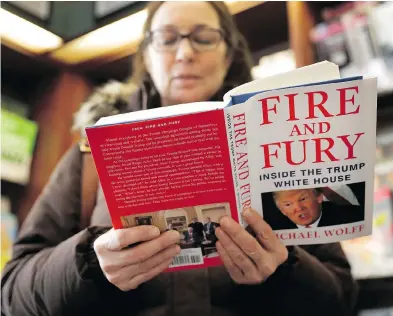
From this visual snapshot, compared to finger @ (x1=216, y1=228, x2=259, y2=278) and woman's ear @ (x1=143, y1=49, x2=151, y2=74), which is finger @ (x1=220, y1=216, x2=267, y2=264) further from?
woman's ear @ (x1=143, y1=49, x2=151, y2=74)

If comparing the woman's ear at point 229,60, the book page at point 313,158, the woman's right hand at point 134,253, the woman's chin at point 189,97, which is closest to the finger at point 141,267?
the woman's right hand at point 134,253

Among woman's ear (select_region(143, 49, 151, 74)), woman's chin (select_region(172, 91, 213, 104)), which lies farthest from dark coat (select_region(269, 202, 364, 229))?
woman's ear (select_region(143, 49, 151, 74))

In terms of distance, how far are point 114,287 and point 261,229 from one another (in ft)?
0.70

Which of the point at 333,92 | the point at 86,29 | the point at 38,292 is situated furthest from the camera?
the point at 86,29

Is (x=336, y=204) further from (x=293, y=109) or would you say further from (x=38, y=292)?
(x=38, y=292)

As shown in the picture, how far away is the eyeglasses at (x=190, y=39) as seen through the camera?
0.67 meters

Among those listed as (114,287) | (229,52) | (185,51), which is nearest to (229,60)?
(229,52)

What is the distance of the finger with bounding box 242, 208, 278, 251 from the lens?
454mm

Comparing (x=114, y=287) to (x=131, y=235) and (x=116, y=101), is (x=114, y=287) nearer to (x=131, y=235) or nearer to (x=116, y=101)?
(x=131, y=235)

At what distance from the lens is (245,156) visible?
0.44m

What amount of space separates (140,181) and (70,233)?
251 millimetres

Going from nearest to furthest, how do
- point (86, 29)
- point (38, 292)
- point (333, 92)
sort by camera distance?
point (333, 92)
point (38, 292)
point (86, 29)

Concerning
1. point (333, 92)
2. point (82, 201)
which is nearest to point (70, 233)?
point (82, 201)

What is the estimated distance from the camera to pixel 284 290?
55 cm
